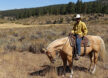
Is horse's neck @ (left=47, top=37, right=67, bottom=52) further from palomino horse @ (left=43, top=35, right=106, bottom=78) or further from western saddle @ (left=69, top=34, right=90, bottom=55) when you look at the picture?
western saddle @ (left=69, top=34, right=90, bottom=55)

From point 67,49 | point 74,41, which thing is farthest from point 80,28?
point 67,49

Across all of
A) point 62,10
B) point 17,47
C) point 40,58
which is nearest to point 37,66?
point 40,58

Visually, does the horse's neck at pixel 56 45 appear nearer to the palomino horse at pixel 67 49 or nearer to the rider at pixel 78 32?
the palomino horse at pixel 67 49

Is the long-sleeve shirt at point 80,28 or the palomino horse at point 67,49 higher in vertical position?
the long-sleeve shirt at point 80,28

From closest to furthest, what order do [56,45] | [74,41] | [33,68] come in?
[56,45]
[74,41]
[33,68]

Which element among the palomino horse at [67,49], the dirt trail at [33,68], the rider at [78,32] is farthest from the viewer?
the dirt trail at [33,68]

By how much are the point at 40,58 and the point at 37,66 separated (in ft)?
4.01

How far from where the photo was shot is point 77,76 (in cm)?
594

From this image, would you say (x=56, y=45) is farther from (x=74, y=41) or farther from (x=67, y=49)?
(x=74, y=41)

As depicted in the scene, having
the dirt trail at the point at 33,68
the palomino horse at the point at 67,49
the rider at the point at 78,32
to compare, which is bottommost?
the dirt trail at the point at 33,68

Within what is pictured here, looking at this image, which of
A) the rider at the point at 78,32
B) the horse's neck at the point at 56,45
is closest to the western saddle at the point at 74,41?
the rider at the point at 78,32

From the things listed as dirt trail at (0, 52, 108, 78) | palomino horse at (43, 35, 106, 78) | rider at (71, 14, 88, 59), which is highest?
rider at (71, 14, 88, 59)

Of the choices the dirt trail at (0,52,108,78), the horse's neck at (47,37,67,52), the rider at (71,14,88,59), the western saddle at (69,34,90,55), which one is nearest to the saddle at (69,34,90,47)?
the western saddle at (69,34,90,55)

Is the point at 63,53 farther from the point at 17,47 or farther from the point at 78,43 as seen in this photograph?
the point at 17,47
